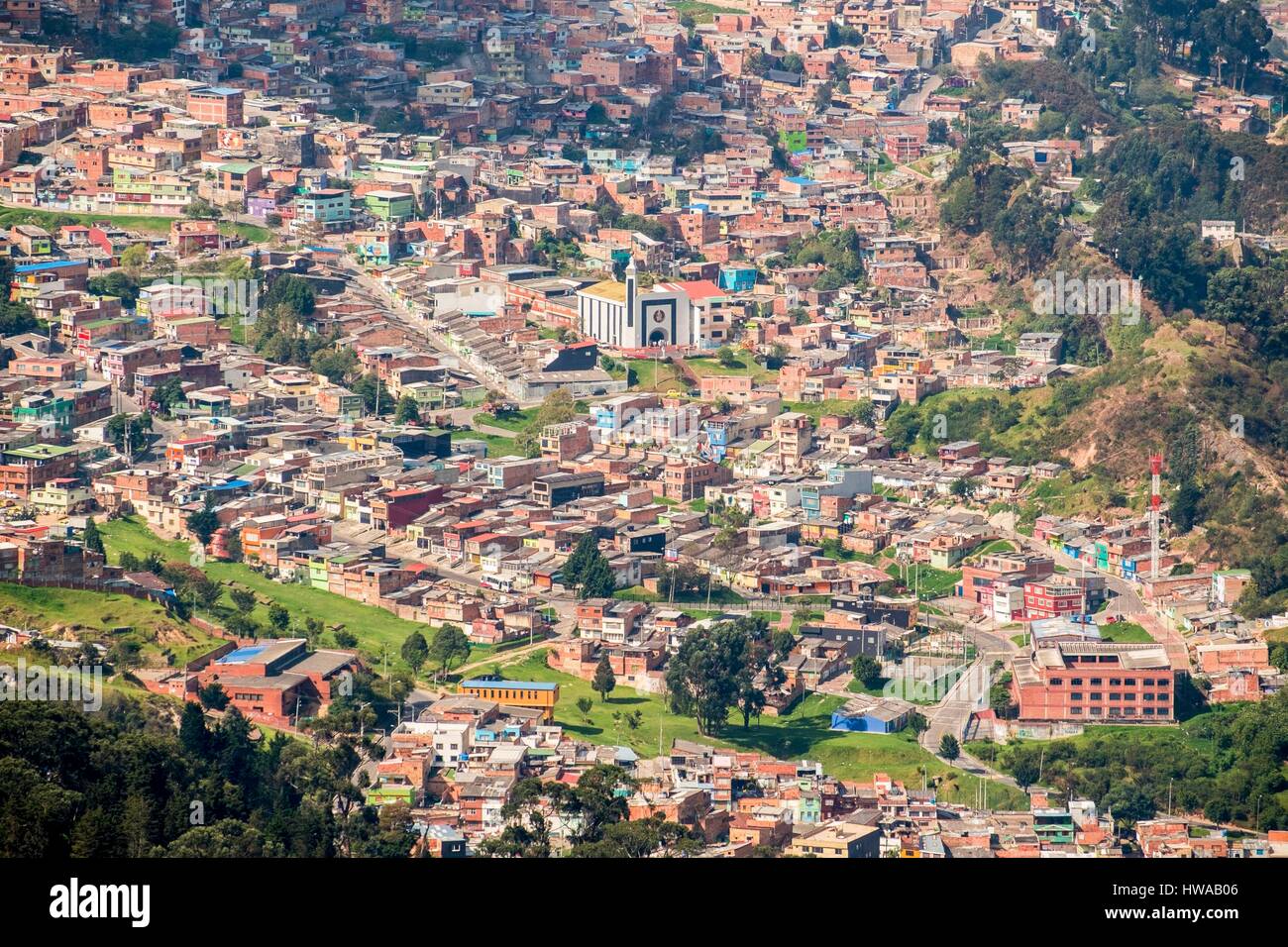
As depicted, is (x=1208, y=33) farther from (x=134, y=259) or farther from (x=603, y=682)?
(x=603, y=682)

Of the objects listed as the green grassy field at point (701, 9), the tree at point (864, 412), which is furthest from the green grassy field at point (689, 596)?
the green grassy field at point (701, 9)

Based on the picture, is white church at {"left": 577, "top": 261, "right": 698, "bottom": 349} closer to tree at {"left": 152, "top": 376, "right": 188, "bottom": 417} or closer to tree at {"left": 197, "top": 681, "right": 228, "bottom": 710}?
tree at {"left": 152, "top": 376, "right": 188, "bottom": 417}

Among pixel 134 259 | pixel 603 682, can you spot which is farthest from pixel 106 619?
pixel 134 259

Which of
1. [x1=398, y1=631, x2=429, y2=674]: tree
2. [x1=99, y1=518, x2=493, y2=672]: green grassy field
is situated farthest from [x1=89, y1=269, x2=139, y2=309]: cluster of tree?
[x1=398, y1=631, x2=429, y2=674]: tree

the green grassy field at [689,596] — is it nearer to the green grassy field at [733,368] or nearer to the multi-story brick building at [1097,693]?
the multi-story brick building at [1097,693]

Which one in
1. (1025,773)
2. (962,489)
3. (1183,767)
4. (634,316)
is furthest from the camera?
(634,316)
